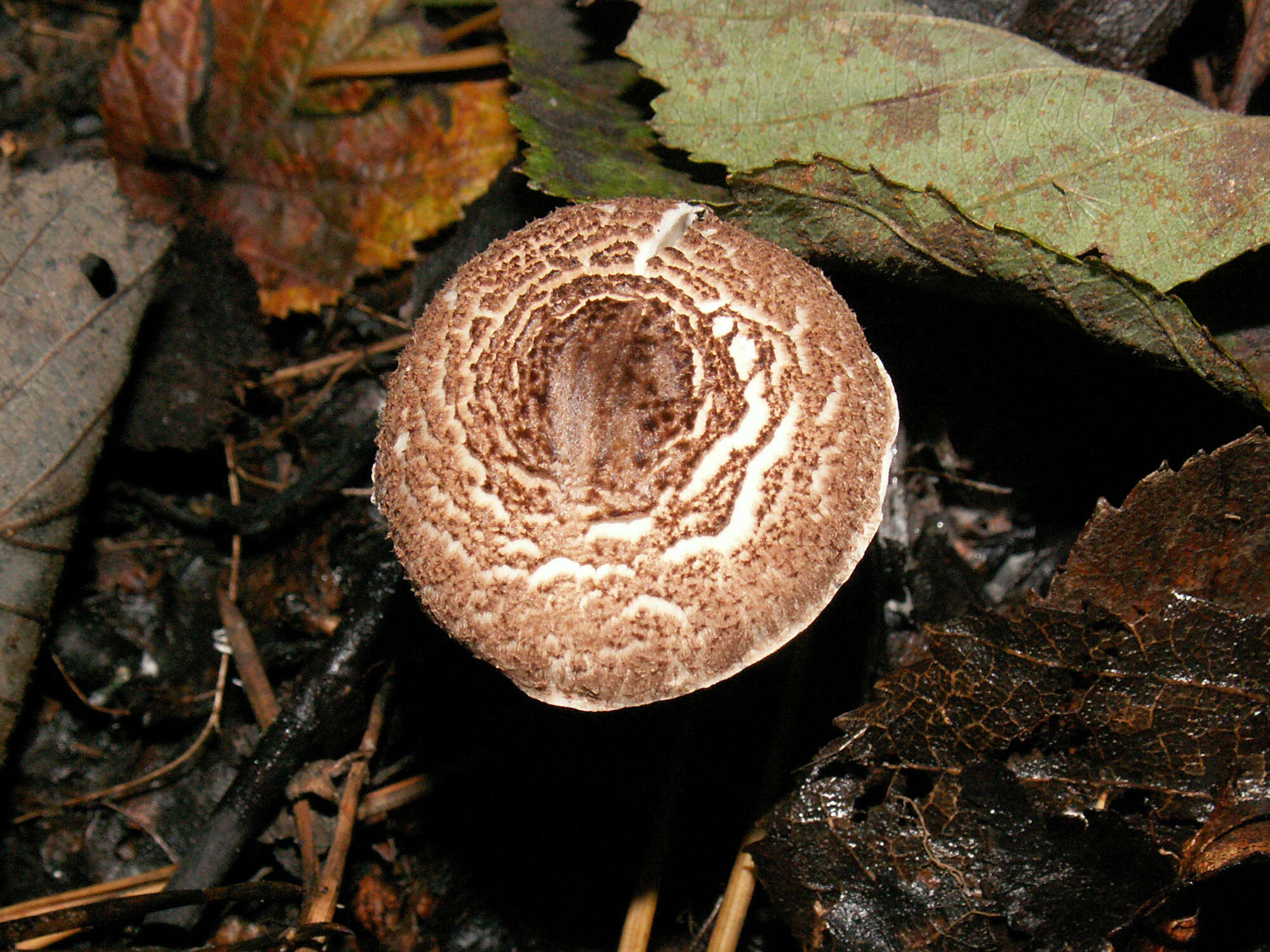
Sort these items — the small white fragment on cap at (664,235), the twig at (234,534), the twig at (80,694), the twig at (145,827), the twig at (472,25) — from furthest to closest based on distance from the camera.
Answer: the twig at (472,25) → the twig at (234,534) → the twig at (80,694) → the twig at (145,827) → the small white fragment on cap at (664,235)

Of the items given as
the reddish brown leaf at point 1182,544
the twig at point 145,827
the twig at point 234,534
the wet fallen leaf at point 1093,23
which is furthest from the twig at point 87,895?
the wet fallen leaf at point 1093,23

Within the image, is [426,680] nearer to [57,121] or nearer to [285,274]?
[285,274]

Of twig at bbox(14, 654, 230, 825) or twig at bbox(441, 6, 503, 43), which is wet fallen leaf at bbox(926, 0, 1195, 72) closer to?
twig at bbox(441, 6, 503, 43)

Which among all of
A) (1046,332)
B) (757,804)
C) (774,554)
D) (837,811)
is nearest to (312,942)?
(757,804)

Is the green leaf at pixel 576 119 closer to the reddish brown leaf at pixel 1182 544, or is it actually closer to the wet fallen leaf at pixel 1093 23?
the wet fallen leaf at pixel 1093 23

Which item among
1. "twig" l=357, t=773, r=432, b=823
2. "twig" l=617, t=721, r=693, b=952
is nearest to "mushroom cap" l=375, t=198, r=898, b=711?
"twig" l=617, t=721, r=693, b=952


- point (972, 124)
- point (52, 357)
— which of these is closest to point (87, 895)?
point (52, 357)
